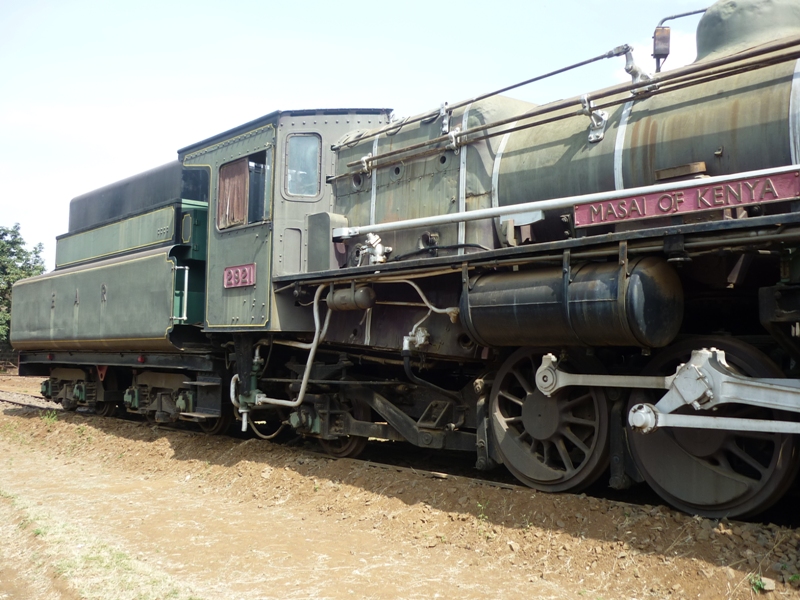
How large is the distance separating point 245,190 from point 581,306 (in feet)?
15.8

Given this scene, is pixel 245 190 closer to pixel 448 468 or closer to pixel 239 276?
pixel 239 276

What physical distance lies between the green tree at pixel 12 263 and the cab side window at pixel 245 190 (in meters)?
24.2

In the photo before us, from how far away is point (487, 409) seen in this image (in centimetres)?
642

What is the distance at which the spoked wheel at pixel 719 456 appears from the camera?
4699mm

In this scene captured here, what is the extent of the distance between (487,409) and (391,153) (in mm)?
2737

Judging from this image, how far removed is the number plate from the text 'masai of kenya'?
4.11 metres

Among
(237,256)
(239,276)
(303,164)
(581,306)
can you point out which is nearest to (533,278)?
(581,306)

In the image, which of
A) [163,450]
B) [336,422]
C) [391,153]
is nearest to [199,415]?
[163,450]

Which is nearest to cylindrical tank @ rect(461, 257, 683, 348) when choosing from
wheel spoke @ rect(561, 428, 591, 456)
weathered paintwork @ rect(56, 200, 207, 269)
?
wheel spoke @ rect(561, 428, 591, 456)

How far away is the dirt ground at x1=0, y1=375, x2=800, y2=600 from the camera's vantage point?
4.54 metres

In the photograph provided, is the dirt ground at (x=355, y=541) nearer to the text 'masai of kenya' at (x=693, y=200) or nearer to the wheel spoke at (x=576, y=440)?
the wheel spoke at (x=576, y=440)

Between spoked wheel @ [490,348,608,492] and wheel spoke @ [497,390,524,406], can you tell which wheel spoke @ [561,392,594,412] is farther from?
wheel spoke @ [497,390,524,406]

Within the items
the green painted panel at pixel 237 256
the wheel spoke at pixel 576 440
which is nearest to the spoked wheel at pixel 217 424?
the green painted panel at pixel 237 256

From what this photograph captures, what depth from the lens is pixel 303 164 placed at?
8234mm
